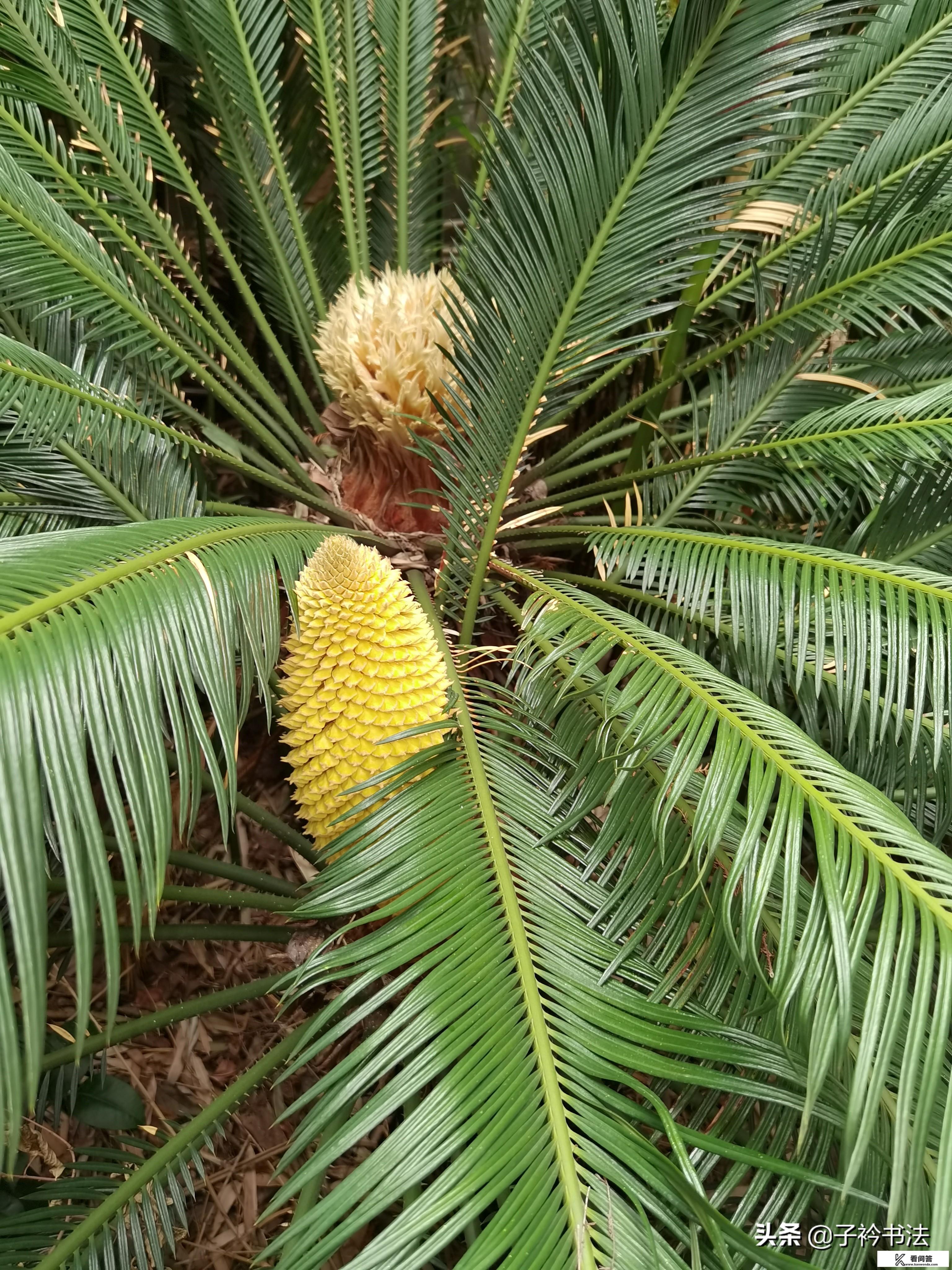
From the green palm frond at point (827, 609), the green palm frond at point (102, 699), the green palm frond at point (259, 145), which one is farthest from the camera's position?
the green palm frond at point (259, 145)

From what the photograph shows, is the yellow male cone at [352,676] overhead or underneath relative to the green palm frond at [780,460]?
underneath

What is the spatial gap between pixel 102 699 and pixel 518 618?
54 cm

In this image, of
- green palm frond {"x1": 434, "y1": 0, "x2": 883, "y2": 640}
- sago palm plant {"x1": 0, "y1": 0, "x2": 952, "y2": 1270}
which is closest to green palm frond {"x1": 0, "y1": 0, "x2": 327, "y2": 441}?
sago palm plant {"x1": 0, "y1": 0, "x2": 952, "y2": 1270}

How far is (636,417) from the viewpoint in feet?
4.00

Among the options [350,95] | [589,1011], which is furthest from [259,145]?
[589,1011]

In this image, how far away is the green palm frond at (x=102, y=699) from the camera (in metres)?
0.42

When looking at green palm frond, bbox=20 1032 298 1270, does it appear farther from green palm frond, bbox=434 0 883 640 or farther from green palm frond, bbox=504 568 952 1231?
green palm frond, bbox=434 0 883 640

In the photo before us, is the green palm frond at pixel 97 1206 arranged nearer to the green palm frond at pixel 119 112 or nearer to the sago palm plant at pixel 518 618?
the sago palm plant at pixel 518 618

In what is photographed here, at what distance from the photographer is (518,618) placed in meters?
0.96

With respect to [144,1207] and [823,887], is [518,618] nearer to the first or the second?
[823,887]

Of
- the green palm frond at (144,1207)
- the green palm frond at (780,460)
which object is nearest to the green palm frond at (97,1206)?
the green palm frond at (144,1207)

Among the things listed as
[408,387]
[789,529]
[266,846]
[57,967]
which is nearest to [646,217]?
[408,387]

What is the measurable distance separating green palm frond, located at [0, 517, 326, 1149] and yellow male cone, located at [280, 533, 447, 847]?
0.15 ft

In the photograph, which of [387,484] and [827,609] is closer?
[827,609]
